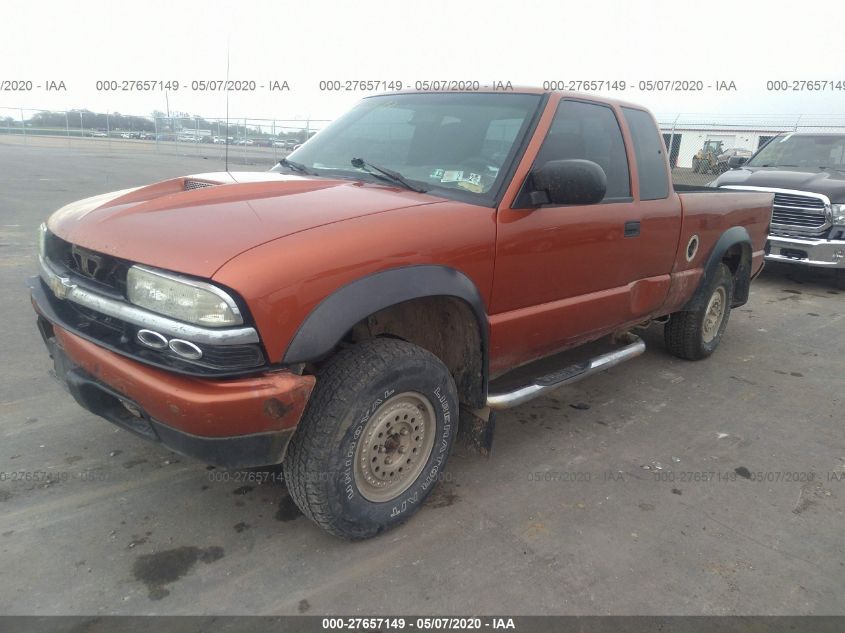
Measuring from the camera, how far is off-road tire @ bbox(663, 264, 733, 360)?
4918mm

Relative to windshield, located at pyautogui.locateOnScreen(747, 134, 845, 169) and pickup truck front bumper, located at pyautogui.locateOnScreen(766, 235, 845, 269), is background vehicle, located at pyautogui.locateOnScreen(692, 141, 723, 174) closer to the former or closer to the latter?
windshield, located at pyautogui.locateOnScreen(747, 134, 845, 169)

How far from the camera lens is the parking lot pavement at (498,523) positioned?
2408 mm

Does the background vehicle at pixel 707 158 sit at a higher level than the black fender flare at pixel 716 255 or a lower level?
higher

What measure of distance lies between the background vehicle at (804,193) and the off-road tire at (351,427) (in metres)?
6.55

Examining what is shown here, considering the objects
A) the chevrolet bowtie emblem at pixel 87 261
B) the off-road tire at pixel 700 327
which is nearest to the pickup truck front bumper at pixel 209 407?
the chevrolet bowtie emblem at pixel 87 261

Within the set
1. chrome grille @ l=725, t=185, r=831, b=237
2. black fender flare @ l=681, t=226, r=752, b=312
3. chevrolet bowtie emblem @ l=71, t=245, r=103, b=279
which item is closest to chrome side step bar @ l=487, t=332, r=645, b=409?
black fender flare @ l=681, t=226, r=752, b=312

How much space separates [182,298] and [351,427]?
79cm

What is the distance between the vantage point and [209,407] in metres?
2.12

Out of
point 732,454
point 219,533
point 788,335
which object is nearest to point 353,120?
point 219,533

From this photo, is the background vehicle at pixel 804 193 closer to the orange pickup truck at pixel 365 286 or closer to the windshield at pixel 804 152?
the windshield at pixel 804 152

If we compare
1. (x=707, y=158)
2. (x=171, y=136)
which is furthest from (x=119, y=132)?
(x=707, y=158)

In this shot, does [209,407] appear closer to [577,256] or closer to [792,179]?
[577,256]

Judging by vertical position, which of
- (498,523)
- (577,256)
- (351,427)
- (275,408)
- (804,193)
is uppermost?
(804,193)
